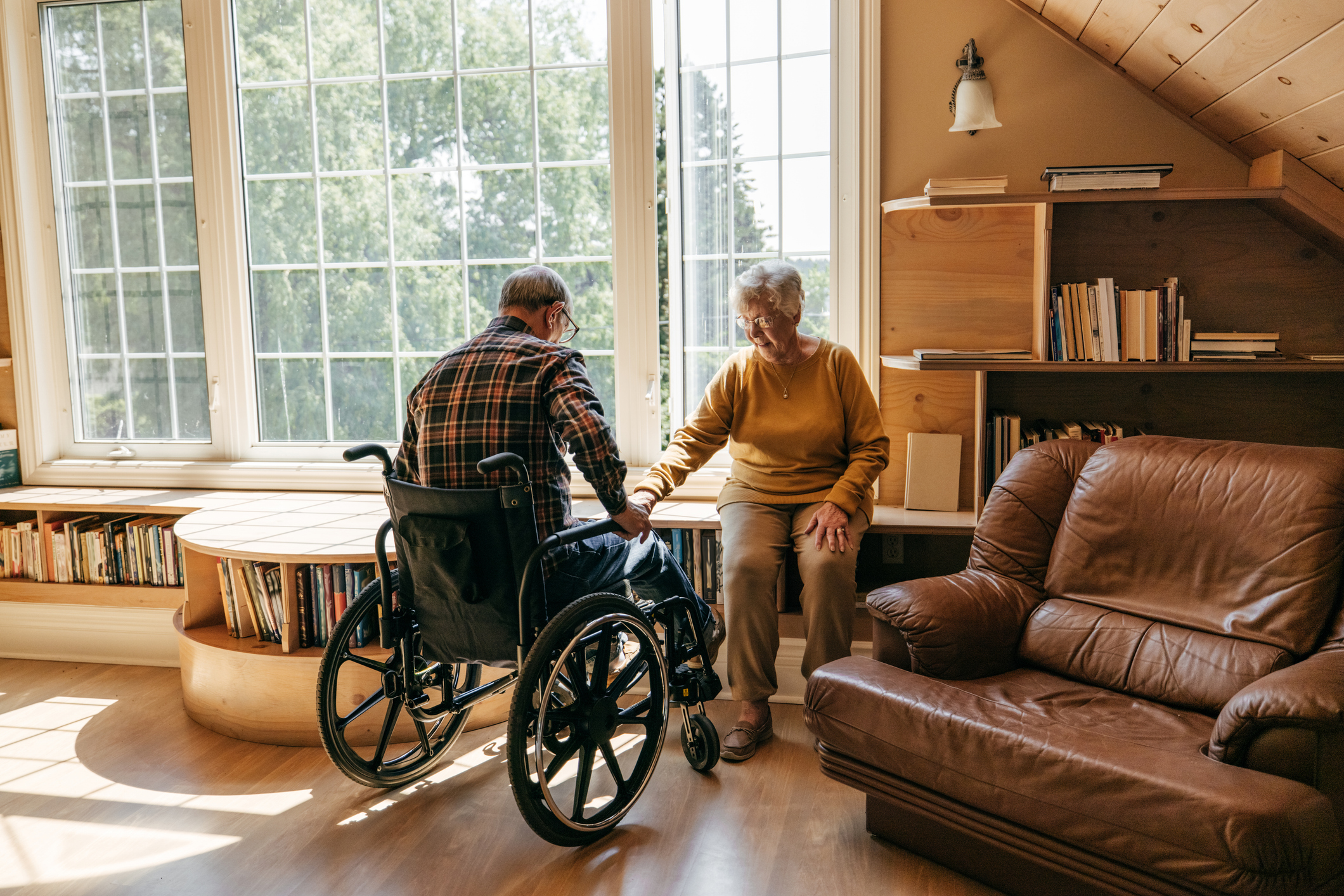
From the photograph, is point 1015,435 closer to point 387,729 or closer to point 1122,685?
point 1122,685

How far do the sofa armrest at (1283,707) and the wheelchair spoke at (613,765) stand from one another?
46.4 inches

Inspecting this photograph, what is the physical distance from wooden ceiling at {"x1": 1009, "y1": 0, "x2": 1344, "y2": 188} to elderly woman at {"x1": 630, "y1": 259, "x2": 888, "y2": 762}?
1.10m

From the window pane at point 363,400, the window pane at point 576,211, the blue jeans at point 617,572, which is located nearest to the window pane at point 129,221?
the window pane at point 363,400

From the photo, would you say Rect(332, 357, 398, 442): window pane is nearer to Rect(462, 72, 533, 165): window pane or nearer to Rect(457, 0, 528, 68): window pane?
Rect(462, 72, 533, 165): window pane

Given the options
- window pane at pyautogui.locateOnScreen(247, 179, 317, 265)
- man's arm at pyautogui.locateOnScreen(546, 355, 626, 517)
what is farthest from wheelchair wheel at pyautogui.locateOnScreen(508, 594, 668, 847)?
window pane at pyautogui.locateOnScreen(247, 179, 317, 265)

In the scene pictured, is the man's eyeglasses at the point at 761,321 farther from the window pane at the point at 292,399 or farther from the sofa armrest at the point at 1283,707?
the window pane at the point at 292,399

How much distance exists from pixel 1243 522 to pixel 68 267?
4106mm

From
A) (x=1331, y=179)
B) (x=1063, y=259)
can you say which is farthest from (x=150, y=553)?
(x=1331, y=179)

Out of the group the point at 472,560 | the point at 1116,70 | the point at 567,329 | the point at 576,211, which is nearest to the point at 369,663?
the point at 472,560

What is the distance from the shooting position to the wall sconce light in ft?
9.04

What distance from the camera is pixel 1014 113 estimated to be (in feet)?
9.40

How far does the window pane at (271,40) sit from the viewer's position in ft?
11.3

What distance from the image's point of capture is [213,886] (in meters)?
1.97

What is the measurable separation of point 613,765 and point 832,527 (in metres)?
0.89
